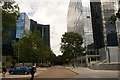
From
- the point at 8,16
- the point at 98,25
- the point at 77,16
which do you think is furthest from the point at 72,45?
the point at 8,16

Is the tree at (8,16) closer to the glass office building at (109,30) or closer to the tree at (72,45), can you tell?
the tree at (72,45)

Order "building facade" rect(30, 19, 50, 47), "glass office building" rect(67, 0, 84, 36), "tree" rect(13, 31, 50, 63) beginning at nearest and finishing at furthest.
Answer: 1. "tree" rect(13, 31, 50, 63)
2. "glass office building" rect(67, 0, 84, 36)
3. "building facade" rect(30, 19, 50, 47)

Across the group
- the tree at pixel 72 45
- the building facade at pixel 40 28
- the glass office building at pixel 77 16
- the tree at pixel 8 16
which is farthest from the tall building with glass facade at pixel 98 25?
the building facade at pixel 40 28

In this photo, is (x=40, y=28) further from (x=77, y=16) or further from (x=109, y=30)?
(x=109, y=30)

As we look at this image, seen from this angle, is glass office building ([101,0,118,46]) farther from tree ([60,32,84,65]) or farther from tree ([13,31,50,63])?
tree ([13,31,50,63])

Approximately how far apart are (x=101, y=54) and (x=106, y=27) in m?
9.47

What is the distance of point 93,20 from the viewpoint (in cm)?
6706

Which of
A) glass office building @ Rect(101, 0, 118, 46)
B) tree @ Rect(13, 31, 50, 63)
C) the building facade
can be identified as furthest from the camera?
the building facade

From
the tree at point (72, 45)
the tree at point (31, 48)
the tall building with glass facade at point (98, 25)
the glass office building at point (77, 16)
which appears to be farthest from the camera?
the glass office building at point (77, 16)

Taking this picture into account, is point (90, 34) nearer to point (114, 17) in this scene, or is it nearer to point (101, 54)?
point (101, 54)

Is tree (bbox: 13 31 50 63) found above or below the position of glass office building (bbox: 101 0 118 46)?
below

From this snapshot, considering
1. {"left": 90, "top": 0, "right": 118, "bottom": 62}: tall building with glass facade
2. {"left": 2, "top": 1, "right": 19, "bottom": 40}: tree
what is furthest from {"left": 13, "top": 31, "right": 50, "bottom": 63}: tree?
{"left": 90, "top": 0, "right": 118, "bottom": 62}: tall building with glass facade

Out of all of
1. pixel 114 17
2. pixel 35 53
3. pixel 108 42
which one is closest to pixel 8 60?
pixel 35 53

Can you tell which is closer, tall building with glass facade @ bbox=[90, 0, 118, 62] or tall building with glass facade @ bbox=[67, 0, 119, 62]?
tall building with glass facade @ bbox=[90, 0, 118, 62]
